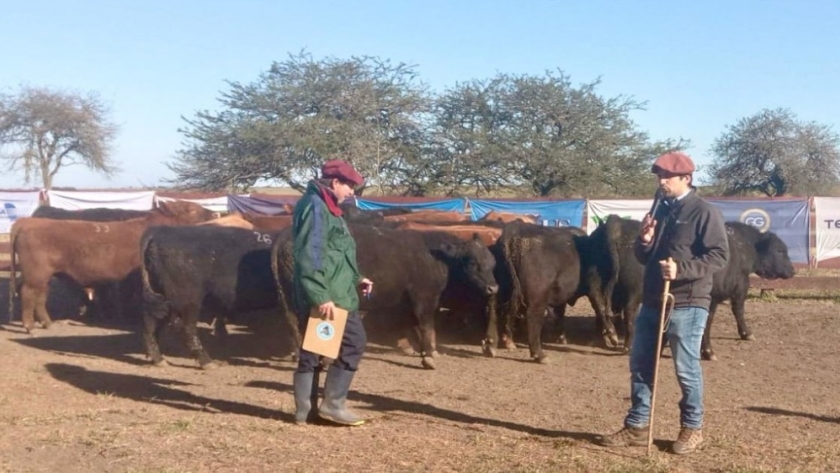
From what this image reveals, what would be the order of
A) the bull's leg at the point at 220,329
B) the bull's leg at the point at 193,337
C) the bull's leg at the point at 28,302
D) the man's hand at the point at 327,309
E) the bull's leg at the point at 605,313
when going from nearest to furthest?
the man's hand at the point at 327,309, the bull's leg at the point at 193,337, the bull's leg at the point at 605,313, the bull's leg at the point at 220,329, the bull's leg at the point at 28,302

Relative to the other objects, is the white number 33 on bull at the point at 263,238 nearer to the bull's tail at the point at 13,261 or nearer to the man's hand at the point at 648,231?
the bull's tail at the point at 13,261

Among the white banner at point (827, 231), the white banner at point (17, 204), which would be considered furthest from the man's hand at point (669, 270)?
the white banner at point (17, 204)

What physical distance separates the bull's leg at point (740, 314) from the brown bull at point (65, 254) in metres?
7.38

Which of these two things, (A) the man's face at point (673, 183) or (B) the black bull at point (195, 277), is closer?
(A) the man's face at point (673, 183)

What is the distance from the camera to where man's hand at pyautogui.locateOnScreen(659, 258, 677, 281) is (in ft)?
18.0

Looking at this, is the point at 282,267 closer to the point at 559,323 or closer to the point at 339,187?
the point at 339,187

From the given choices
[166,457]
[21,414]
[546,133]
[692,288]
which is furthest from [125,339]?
[546,133]

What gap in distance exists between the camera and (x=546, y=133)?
33.6 metres

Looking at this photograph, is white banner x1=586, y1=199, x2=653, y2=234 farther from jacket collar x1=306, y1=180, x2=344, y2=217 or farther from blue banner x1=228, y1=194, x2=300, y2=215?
jacket collar x1=306, y1=180, x2=344, y2=217

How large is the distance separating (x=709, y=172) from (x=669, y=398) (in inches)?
1435

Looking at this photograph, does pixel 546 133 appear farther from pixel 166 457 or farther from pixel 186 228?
Answer: pixel 166 457

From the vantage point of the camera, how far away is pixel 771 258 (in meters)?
11.9

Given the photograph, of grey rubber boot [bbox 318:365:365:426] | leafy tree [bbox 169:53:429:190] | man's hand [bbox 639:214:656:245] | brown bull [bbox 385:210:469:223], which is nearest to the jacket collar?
grey rubber boot [bbox 318:365:365:426]

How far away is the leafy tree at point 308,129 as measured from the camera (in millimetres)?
31766
